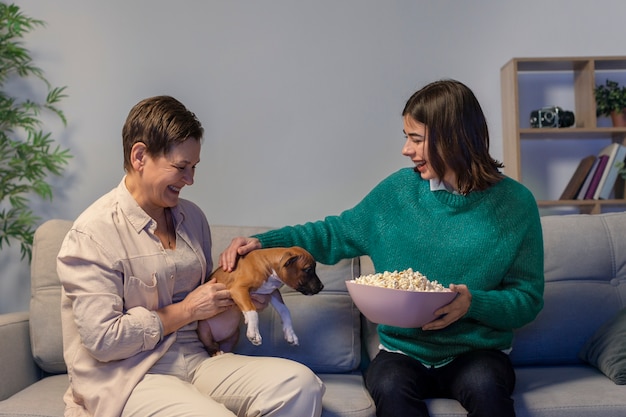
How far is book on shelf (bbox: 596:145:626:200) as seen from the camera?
3393 millimetres

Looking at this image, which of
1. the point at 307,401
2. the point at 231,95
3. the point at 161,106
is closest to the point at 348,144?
the point at 231,95

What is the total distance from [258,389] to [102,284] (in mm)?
457

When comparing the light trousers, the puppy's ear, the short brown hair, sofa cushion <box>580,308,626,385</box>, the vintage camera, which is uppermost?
the short brown hair

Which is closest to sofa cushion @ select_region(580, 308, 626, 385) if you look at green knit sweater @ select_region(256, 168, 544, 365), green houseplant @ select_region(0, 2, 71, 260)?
green knit sweater @ select_region(256, 168, 544, 365)

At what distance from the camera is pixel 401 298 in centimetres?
181

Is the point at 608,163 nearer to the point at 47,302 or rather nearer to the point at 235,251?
the point at 235,251

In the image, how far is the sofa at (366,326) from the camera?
2240 mm

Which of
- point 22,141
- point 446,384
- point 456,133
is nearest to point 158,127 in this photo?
point 456,133

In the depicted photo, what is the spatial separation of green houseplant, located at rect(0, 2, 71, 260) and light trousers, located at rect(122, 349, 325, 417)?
1728 mm

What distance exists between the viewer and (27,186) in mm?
3352

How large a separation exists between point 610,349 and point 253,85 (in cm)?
195

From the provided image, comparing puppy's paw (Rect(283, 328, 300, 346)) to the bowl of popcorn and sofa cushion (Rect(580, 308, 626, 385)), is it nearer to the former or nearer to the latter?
the bowl of popcorn

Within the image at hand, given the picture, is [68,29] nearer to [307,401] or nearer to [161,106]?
[161,106]

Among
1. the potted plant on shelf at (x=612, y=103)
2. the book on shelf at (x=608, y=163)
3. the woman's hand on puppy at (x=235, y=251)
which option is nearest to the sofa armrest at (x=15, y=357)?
the woman's hand on puppy at (x=235, y=251)
